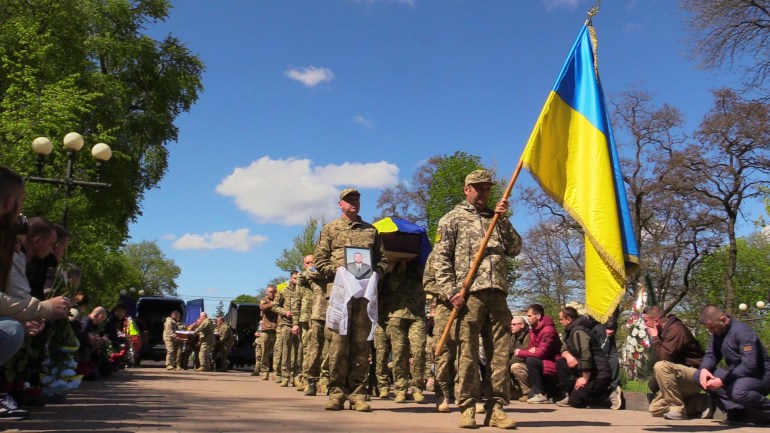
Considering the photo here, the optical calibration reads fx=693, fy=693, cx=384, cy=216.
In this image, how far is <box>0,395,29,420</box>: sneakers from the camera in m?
5.47

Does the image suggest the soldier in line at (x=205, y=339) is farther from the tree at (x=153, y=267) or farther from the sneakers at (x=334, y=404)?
the tree at (x=153, y=267)

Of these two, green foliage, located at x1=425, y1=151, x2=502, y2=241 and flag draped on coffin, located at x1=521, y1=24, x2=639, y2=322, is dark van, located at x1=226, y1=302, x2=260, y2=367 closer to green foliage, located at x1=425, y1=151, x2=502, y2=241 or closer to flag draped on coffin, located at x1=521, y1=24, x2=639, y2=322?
green foliage, located at x1=425, y1=151, x2=502, y2=241

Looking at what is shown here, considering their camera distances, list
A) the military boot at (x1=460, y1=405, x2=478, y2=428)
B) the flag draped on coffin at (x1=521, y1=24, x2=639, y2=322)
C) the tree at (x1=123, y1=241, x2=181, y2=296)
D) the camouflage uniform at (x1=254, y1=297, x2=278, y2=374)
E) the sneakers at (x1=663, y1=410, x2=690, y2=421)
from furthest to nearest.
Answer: the tree at (x1=123, y1=241, x2=181, y2=296), the camouflage uniform at (x1=254, y1=297, x2=278, y2=374), the sneakers at (x1=663, y1=410, x2=690, y2=421), the flag draped on coffin at (x1=521, y1=24, x2=639, y2=322), the military boot at (x1=460, y1=405, x2=478, y2=428)

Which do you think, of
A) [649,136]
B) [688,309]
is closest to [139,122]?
[649,136]

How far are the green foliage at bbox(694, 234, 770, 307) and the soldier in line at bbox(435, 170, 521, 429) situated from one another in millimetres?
41027

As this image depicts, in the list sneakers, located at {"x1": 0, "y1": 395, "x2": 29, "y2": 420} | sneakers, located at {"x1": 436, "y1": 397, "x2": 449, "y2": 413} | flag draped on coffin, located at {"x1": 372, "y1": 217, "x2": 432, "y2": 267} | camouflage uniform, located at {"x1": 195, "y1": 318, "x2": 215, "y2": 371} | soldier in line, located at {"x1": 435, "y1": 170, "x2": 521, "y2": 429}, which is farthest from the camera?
camouflage uniform, located at {"x1": 195, "y1": 318, "x2": 215, "y2": 371}

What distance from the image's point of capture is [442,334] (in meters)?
6.66

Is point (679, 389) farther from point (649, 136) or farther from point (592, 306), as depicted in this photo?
point (649, 136)

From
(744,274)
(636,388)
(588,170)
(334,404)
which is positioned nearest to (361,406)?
(334,404)

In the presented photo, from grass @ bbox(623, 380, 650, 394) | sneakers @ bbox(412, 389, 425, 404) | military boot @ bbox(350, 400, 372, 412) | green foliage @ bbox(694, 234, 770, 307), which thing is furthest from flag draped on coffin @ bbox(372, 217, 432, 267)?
green foliage @ bbox(694, 234, 770, 307)

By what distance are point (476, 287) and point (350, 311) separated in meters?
1.68

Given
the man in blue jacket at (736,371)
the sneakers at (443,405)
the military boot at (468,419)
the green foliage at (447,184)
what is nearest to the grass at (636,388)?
the man in blue jacket at (736,371)

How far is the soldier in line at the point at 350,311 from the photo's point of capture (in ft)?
24.0

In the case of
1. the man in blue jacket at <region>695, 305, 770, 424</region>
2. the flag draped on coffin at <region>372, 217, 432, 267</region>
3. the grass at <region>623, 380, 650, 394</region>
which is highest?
the flag draped on coffin at <region>372, 217, 432, 267</region>
